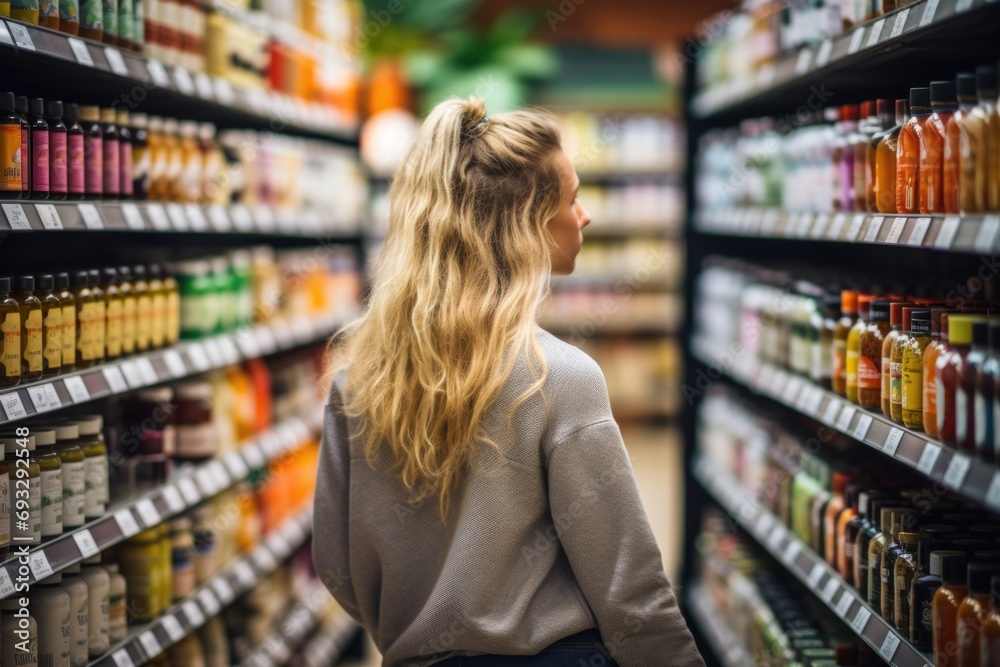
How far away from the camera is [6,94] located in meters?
2.23

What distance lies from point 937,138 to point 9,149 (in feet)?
6.11

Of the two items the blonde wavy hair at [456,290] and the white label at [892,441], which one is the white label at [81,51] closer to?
the blonde wavy hair at [456,290]

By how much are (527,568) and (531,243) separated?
23.4 inches

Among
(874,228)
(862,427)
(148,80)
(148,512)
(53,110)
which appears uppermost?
(148,80)

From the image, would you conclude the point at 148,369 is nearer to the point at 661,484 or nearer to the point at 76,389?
the point at 76,389

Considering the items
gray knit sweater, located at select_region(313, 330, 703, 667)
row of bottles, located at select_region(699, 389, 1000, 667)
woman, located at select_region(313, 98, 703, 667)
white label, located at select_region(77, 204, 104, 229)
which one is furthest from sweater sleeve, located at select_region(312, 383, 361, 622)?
row of bottles, located at select_region(699, 389, 1000, 667)

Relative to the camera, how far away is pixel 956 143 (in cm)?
191

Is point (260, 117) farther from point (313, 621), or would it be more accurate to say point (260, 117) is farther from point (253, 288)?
point (313, 621)

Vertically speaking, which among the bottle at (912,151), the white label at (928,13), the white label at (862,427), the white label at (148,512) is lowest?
the white label at (148,512)

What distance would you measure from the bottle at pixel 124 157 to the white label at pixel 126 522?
82cm

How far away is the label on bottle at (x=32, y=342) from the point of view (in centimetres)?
225

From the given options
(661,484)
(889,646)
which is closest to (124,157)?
(889,646)

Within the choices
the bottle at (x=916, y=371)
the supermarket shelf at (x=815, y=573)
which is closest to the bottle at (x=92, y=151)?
the bottle at (x=916, y=371)

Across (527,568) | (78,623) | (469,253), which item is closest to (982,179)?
(469,253)
